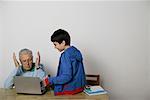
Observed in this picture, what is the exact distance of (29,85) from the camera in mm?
2617

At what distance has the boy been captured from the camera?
2.59 meters

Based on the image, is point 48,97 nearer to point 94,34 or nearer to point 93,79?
point 93,79

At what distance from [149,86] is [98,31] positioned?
1.08 meters

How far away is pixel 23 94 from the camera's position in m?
2.67

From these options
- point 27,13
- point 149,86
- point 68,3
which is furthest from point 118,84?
point 27,13

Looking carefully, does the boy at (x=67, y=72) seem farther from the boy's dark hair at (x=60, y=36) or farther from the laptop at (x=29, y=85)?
the laptop at (x=29, y=85)

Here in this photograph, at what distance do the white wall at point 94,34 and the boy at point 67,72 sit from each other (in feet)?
3.00

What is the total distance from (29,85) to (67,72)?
1.33 ft

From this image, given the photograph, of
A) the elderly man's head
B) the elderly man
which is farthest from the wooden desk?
the elderly man's head

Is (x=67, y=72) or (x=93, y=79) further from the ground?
(x=67, y=72)

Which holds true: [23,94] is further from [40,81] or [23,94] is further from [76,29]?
[76,29]

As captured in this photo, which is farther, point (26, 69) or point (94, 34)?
point (94, 34)

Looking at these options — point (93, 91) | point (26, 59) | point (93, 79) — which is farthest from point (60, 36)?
point (93, 79)

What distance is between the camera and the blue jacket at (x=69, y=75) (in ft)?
8.48
